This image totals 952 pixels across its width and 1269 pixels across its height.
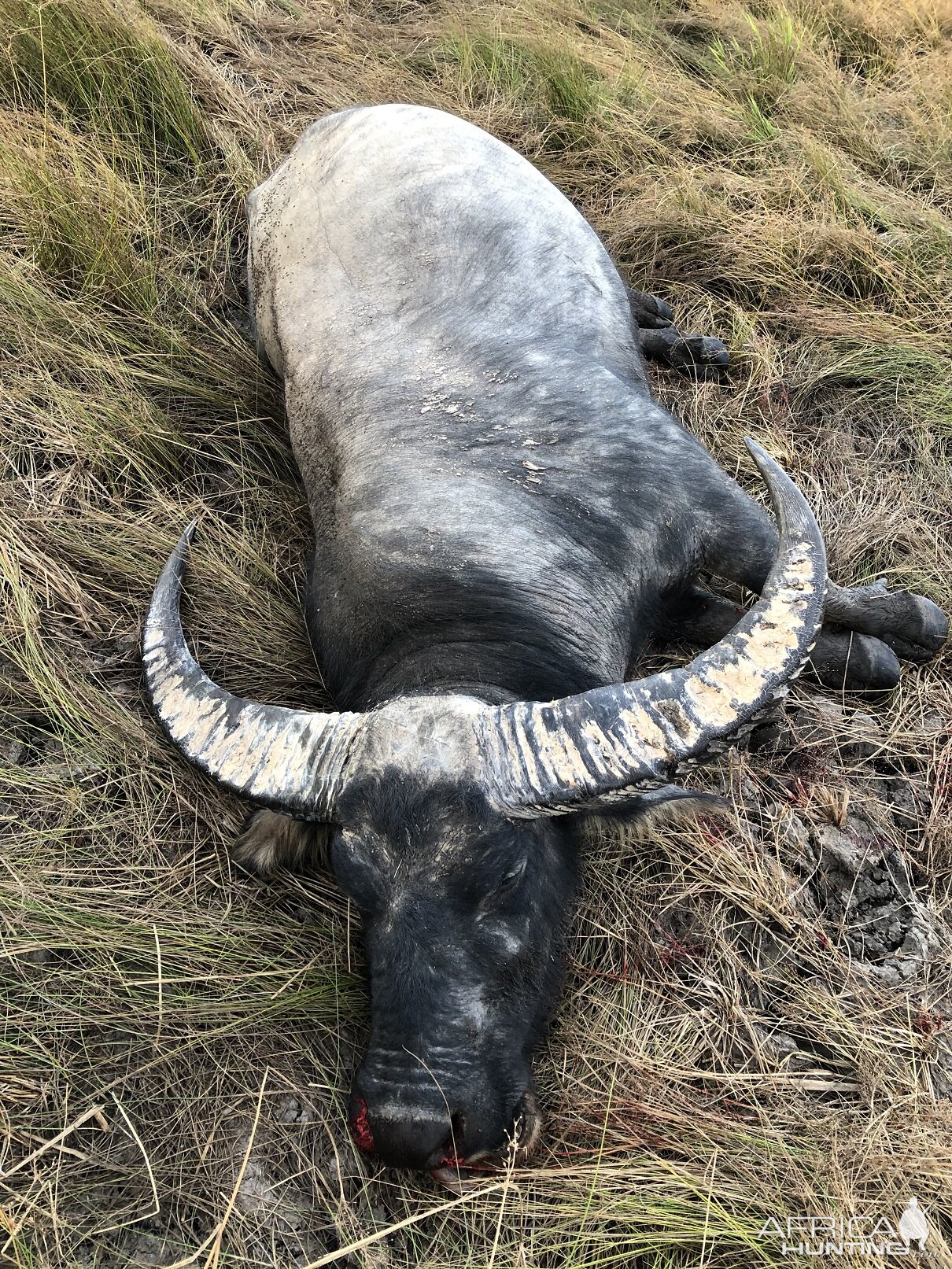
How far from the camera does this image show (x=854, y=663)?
3.73 meters

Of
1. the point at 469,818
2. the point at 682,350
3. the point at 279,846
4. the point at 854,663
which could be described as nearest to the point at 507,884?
the point at 469,818

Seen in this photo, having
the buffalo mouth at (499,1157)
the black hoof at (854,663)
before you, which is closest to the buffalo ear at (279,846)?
the buffalo mouth at (499,1157)

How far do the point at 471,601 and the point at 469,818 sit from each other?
2.98 ft

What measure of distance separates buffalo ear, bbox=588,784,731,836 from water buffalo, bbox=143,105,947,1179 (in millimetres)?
27

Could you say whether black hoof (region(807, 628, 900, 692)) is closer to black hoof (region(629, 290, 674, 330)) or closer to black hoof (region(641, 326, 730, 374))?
black hoof (region(641, 326, 730, 374))

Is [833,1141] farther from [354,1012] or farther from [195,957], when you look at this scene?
[195,957]

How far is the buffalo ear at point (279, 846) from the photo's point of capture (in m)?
3.20

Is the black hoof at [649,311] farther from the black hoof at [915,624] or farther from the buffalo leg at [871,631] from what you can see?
the black hoof at [915,624]

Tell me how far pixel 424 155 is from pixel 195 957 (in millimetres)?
3497

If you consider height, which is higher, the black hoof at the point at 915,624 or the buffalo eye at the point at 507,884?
the buffalo eye at the point at 507,884

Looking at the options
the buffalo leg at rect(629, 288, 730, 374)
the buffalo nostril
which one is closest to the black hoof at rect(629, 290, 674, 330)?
the buffalo leg at rect(629, 288, 730, 374)

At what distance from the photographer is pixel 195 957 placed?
9.80 feet

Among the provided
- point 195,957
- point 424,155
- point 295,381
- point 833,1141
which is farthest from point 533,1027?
point 424,155

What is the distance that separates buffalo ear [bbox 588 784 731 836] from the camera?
3041mm
